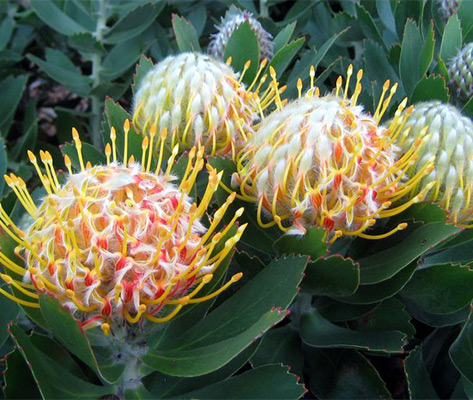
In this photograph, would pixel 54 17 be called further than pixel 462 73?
Yes

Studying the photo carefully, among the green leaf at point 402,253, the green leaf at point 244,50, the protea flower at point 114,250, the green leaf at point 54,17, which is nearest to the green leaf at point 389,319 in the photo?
the green leaf at point 402,253

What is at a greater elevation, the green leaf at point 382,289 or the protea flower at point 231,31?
the protea flower at point 231,31

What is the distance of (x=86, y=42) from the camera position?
79.1 inches

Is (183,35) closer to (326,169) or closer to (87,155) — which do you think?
(87,155)

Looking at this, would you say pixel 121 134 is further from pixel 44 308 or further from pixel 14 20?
pixel 14 20

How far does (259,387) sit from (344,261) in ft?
Answer: 0.89

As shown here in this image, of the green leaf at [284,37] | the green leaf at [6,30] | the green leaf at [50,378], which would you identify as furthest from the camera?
the green leaf at [6,30]

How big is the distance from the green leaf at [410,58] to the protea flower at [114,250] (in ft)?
2.46

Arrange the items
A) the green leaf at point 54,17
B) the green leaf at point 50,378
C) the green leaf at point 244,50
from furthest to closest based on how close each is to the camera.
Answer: the green leaf at point 54,17 → the green leaf at point 244,50 → the green leaf at point 50,378

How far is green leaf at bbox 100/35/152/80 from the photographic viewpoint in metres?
2.10

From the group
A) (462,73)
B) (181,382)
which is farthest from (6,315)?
(462,73)

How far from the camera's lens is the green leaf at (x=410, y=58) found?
1.49 meters

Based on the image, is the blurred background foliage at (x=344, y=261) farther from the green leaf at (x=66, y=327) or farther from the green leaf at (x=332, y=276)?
the green leaf at (x=66, y=327)

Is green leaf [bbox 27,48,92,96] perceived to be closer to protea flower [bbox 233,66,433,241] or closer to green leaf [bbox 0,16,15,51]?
green leaf [bbox 0,16,15,51]
